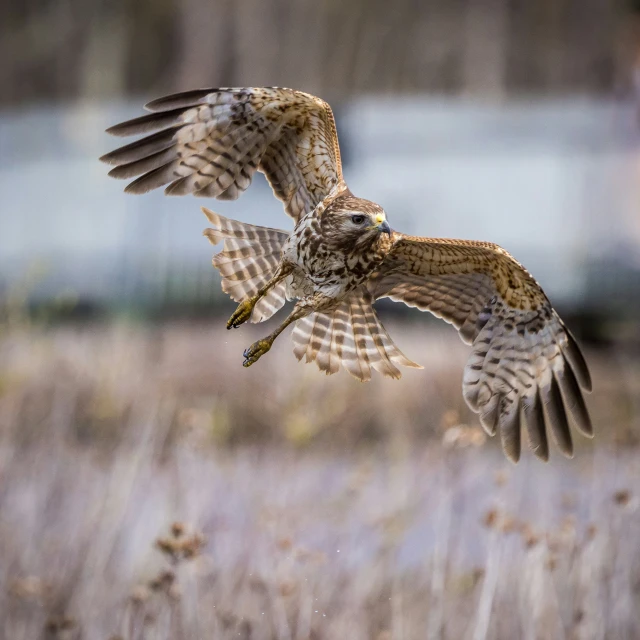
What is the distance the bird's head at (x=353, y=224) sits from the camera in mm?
2971

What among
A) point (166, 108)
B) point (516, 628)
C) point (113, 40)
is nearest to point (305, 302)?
point (166, 108)

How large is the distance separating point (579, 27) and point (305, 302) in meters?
5.96

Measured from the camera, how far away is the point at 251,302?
307cm

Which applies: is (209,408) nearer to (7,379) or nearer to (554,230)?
(7,379)

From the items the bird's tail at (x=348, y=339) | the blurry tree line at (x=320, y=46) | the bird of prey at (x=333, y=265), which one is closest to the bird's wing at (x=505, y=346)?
the bird of prey at (x=333, y=265)

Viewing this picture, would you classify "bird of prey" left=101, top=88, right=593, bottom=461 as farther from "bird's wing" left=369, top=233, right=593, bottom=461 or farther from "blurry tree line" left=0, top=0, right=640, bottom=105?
"blurry tree line" left=0, top=0, right=640, bottom=105

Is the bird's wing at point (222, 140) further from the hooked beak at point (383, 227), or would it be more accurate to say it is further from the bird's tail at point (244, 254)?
the hooked beak at point (383, 227)

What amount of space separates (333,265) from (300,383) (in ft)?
9.49

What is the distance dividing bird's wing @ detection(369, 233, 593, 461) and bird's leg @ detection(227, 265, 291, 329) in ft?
1.47

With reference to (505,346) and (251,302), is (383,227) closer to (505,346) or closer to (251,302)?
(251,302)

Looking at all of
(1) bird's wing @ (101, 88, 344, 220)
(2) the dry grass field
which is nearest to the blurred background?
(2) the dry grass field

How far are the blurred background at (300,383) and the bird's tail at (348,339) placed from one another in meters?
0.40

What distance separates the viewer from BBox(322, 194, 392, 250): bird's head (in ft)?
9.75

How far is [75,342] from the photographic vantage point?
23.0 feet
